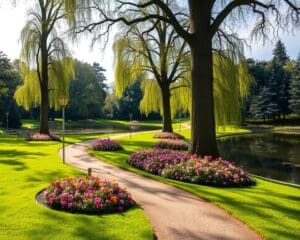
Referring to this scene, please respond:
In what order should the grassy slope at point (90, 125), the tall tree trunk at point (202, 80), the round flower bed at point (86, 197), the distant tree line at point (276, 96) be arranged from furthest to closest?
the distant tree line at point (276, 96)
the grassy slope at point (90, 125)
the tall tree trunk at point (202, 80)
the round flower bed at point (86, 197)

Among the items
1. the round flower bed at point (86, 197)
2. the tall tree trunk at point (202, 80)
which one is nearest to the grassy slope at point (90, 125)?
the tall tree trunk at point (202, 80)

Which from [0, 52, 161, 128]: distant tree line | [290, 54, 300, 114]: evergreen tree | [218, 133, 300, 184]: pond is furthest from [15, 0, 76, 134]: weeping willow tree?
[290, 54, 300, 114]: evergreen tree

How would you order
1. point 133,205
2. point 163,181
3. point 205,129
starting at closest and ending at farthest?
point 133,205 → point 163,181 → point 205,129

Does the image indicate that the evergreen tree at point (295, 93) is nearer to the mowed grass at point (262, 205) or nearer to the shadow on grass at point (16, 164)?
the mowed grass at point (262, 205)

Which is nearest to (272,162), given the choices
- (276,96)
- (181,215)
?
Answer: (181,215)

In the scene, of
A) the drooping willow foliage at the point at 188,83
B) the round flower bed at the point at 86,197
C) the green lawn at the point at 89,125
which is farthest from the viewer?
the green lawn at the point at 89,125

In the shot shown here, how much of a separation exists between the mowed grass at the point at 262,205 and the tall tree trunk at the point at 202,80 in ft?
7.44

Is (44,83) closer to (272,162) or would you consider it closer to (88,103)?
(272,162)

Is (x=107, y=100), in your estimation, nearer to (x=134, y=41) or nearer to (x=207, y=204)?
(x=134, y=41)

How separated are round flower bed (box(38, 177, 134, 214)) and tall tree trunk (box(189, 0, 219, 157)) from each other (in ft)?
18.1

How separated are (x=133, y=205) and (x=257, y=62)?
231ft

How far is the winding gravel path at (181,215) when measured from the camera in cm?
611

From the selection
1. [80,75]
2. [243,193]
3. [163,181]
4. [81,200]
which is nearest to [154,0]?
[163,181]

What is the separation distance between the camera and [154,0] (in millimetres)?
12961
